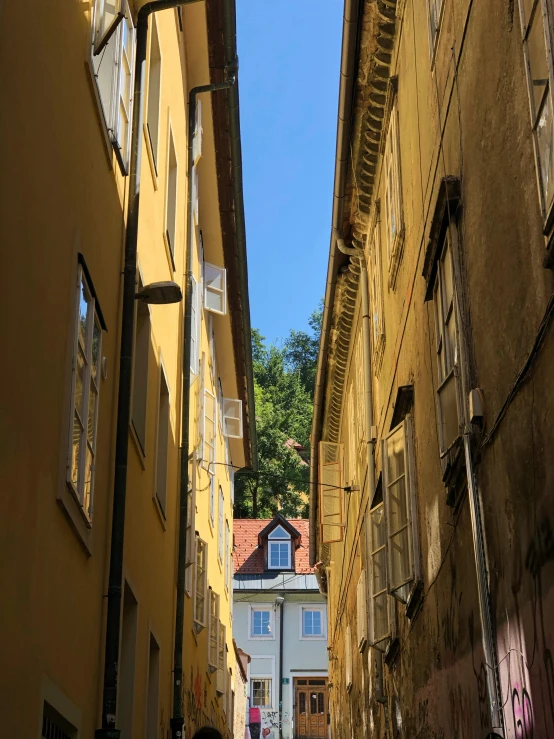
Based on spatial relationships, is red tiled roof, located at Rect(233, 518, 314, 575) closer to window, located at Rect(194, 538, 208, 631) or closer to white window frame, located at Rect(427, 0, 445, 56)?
window, located at Rect(194, 538, 208, 631)

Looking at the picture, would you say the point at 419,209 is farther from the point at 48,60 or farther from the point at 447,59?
the point at 48,60

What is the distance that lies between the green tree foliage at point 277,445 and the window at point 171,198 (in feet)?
117

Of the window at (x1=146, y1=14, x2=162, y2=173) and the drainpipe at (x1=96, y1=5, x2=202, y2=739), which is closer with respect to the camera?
the drainpipe at (x1=96, y1=5, x2=202, y2=739)

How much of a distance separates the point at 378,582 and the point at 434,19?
22.3ft

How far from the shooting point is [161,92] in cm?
1205

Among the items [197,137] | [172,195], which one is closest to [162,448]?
[172,195]

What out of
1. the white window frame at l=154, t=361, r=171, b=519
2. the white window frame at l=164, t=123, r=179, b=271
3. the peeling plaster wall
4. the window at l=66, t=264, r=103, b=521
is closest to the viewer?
the peeling plaster wall

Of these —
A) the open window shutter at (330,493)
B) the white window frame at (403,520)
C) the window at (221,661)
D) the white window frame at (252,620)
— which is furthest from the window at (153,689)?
the white window frame at (252,620)

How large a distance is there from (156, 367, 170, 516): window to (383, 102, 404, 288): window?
8.98ft

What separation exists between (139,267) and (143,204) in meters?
0.79

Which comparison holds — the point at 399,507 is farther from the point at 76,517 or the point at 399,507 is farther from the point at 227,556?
the point at 227,556

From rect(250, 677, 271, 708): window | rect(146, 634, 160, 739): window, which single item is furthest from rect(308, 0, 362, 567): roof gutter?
rect(250, 677, 271, 708): window

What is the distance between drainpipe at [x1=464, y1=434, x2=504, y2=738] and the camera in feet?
20.3

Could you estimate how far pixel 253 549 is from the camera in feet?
150
